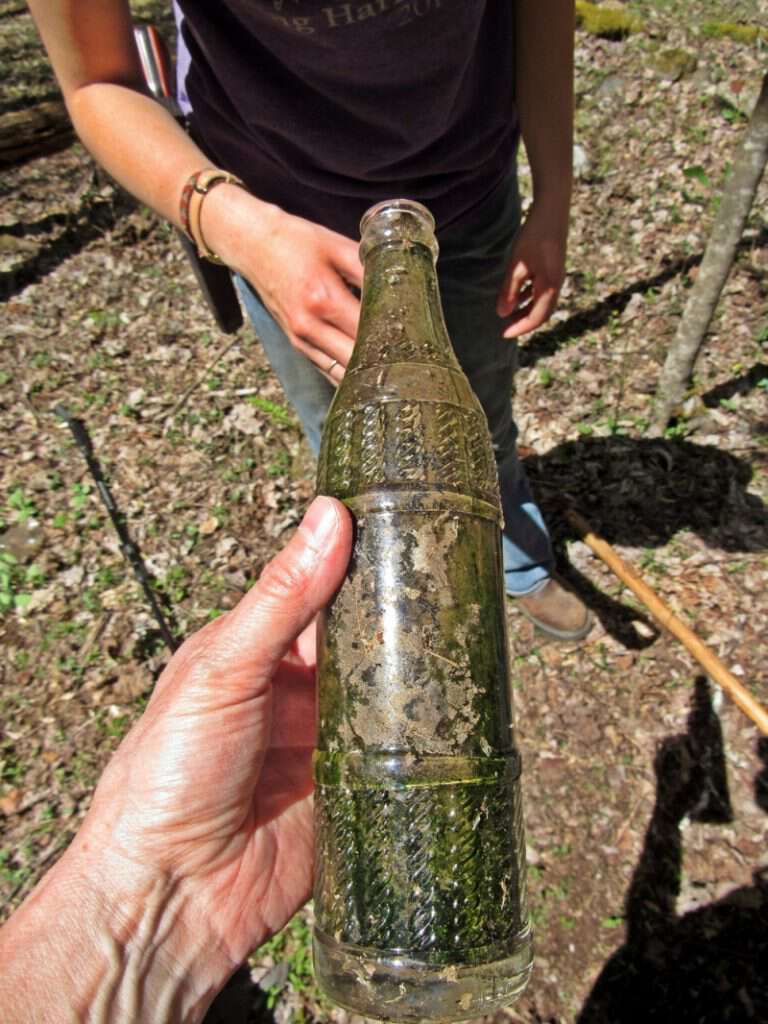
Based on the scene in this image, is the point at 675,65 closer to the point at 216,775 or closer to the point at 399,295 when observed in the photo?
the point at 399,295

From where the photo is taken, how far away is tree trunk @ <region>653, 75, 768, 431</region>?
2.97 metres

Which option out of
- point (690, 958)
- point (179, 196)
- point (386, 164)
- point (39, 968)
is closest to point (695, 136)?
point (386, 164)

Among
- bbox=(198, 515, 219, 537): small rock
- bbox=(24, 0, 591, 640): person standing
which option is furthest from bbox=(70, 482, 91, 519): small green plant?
bbox=(24, 0, 591, 640): person standing

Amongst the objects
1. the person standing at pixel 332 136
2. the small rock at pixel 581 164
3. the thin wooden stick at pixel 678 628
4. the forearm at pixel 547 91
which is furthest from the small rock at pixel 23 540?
the small rock at pixel 581 164

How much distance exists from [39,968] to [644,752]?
2.63 m

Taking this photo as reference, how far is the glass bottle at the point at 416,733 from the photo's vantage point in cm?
125

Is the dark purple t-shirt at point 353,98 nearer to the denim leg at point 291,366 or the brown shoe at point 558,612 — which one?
the denim leg at point 291,366

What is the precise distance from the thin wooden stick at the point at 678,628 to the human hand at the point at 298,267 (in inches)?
86.5

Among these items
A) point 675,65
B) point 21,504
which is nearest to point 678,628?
point 21,504

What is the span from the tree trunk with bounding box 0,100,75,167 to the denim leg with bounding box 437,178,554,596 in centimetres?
632

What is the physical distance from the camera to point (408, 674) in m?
1.27

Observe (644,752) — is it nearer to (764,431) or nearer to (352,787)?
(764,431)

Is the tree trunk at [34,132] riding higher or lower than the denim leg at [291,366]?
higher

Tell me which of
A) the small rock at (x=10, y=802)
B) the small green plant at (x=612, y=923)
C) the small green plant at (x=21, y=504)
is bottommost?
the small green plant at (x=612, y=923)
